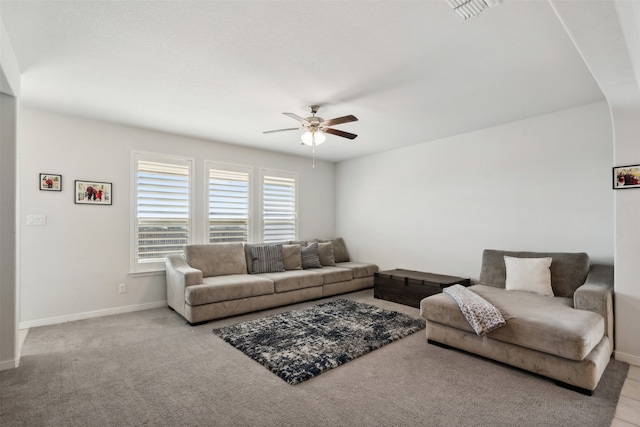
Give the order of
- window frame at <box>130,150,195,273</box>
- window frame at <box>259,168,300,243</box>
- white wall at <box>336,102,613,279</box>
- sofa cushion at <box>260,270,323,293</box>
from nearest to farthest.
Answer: white wall at <box>336,102,613,279</box> < window frame at <box>130,150,195,273</box> < sofa cushion at <box>260,270,323,293</box> < window frame at <box>259,168,300,243</box>

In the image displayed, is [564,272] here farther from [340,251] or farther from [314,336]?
[340,251]

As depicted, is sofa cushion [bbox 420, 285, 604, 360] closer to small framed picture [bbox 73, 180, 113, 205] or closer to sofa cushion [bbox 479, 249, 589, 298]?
sofa cushion [bbox 479, 249, 589, 298]

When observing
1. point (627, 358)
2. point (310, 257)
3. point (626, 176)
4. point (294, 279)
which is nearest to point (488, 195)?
point (626, 176)

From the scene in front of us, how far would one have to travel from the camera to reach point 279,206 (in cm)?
601

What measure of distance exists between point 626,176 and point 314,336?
→ 3.33 metres

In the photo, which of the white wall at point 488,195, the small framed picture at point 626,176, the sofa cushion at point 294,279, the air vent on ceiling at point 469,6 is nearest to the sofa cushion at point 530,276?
the white wall at point 488,195

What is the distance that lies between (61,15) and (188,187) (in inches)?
118

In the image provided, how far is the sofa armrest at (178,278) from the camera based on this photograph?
12.9 ft

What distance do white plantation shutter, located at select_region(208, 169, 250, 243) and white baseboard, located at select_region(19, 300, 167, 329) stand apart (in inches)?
49.9

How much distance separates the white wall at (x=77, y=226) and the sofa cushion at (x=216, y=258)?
62 centimetres

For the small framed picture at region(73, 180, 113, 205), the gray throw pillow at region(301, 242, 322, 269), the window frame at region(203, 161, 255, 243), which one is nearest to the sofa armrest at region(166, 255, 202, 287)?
the window frame at region(203, 161, 255, 243)

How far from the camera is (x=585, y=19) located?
1.73 metres

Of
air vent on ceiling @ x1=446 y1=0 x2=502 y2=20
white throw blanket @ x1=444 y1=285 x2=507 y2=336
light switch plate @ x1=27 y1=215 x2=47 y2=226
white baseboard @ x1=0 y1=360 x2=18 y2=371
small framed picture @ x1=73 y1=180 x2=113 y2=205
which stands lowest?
white baseboard @ x1=0 y1=360 x2=18 y2=371

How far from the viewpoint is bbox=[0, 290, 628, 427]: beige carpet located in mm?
2029
